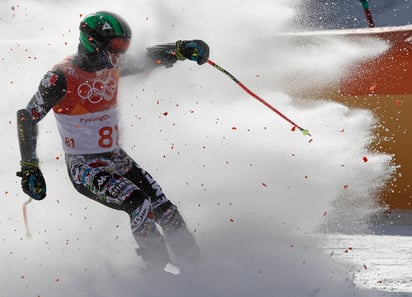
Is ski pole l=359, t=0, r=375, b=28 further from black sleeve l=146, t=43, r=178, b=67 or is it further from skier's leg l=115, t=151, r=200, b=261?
skier's leg l=115, t=151, r=200, b=261

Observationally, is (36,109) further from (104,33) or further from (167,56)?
(167,56)

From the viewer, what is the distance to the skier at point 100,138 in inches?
160

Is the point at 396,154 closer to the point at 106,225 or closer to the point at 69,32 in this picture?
the point at 106,225

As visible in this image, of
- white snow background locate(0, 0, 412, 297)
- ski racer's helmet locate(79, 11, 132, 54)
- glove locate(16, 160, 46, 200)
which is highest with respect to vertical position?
ski racer's helmet locate(79, 11, 132, 54)

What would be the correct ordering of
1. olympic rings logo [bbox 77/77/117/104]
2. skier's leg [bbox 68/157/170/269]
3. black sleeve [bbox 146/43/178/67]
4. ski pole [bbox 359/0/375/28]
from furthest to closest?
ski pole [bbox 359/0/375/28]
black sleeve [bbox 146/43/178/67]
olympic rings logo [bbox 77/77/117/104]
skier's leg [bbox 68/157/170/269]

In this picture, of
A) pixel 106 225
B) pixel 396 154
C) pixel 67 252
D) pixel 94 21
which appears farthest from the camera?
pixel 396 154

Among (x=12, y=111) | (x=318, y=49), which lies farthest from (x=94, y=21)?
(x=12, y=111)

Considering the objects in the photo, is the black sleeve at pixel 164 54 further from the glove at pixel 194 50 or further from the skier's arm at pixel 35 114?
the skier's arm at pixel 35 114

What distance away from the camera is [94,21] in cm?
414

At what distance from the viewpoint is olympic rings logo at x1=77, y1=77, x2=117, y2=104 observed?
4.19 meters

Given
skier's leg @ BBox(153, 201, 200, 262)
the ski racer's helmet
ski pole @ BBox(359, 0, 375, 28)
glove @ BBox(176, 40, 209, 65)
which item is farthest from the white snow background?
the ski racer's helmet

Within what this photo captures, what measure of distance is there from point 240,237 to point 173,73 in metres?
2.02

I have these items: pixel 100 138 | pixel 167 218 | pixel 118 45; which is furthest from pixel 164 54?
pixel 167 218

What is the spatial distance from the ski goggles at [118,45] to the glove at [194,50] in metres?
0.47
